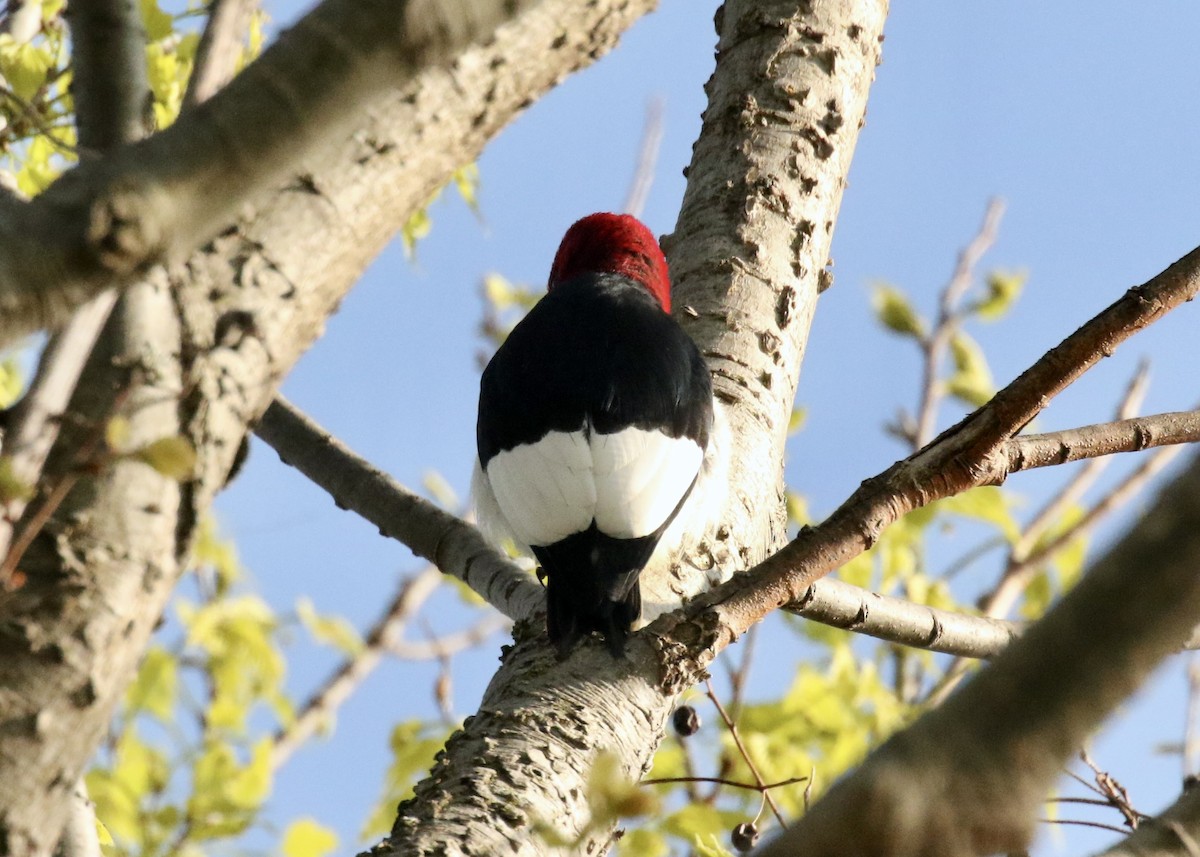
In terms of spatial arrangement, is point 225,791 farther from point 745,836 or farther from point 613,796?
point 613,796

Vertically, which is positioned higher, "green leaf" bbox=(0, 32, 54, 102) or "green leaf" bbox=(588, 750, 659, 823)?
"green leaf" bbox=(0, 32, 54, 102)

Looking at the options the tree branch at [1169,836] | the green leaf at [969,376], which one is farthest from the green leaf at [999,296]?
the tree branch at [1169,836]

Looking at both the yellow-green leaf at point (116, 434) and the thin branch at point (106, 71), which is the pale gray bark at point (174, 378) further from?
the thin branch at point (106, 71)

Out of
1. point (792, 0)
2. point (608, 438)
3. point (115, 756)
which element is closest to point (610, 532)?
point (608, 438)

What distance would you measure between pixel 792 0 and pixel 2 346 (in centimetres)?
331

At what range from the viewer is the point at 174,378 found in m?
1.30

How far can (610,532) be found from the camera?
3.08 meters

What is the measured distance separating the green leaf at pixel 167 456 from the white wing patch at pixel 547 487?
198 centimetres

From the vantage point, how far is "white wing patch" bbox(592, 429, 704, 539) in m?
3.11

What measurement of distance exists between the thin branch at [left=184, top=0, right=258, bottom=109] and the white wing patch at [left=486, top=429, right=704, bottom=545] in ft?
6.37

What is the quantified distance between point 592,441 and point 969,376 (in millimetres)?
2631

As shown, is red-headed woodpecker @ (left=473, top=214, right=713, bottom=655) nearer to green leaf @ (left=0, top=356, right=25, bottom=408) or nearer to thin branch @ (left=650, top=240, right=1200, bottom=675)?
thin branch @ (left=650, top=240, right=1200, bottom=675)

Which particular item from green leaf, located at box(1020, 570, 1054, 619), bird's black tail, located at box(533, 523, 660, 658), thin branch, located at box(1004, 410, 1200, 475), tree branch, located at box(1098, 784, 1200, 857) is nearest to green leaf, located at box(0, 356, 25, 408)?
bird's black tail, located at box(533, 523, 660, 658)

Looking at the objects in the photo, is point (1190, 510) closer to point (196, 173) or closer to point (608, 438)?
point (196, 173)
